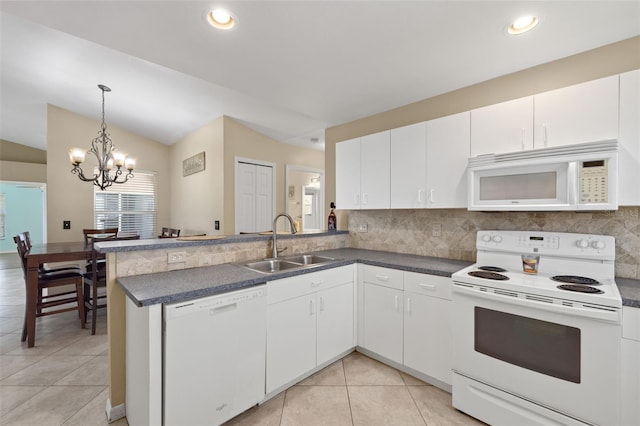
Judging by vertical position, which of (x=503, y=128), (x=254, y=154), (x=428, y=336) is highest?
(x=254, y=154)

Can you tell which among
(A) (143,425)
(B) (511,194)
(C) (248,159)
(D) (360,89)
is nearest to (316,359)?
(A) (143,425)

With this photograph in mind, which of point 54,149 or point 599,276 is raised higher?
point 54,149

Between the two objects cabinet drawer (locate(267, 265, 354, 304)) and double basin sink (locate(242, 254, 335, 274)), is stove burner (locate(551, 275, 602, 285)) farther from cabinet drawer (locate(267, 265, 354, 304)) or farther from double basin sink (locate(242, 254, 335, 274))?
double basin sink (locate(242, 254, 335, 274))

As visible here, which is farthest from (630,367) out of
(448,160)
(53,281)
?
(53,281)

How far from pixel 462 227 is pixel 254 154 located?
11.2ft

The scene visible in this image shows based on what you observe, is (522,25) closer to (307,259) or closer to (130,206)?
(307,259)

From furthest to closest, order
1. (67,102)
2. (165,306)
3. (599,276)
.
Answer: (67,102) < (599,276) < (165,306)

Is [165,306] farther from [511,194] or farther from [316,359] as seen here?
[511,194]

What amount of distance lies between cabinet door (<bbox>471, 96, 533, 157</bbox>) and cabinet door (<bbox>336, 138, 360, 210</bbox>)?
1115mm

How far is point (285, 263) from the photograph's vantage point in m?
2.43

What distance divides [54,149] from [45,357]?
3.77 meters

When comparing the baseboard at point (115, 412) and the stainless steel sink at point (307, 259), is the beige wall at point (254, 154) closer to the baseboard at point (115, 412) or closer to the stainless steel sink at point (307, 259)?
the stainless steel sink at point (307, 259)

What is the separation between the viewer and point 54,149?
15.1 feet

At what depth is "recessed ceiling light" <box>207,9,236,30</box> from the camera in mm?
1568
